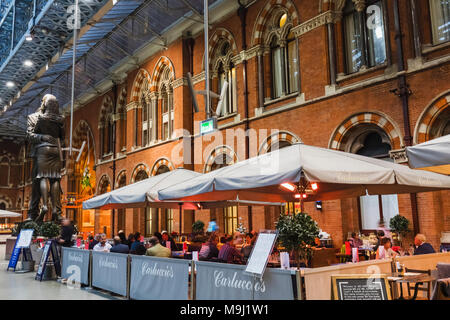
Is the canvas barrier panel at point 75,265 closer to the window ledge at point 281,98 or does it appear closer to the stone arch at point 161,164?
the window ledge at point 281,98

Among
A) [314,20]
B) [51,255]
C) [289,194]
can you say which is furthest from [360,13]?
[51,255]

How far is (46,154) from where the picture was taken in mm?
13508

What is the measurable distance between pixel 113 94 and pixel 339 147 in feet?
55.5

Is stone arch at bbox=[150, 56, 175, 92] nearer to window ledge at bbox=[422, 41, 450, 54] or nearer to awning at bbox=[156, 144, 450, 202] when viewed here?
window ledge at bbox=[422, 41, 450, 54]

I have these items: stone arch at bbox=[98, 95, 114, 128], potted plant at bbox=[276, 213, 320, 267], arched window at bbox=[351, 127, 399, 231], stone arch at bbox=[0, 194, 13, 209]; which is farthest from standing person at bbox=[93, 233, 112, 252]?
stone arch at bbox=[0, 194, 13, 209]

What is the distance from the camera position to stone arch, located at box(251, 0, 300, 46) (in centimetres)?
1385

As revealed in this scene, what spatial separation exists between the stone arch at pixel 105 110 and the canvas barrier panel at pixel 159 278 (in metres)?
20.6

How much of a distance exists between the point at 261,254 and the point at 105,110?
77.5ft

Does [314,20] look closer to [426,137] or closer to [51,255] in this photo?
[426,137]

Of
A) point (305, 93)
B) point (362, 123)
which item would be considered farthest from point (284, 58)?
point (362, 123)

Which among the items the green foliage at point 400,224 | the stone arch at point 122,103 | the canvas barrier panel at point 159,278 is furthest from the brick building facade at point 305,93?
the canvas barrier panel at point 159,278

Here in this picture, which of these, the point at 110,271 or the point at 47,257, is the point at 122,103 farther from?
the point at 110,271
